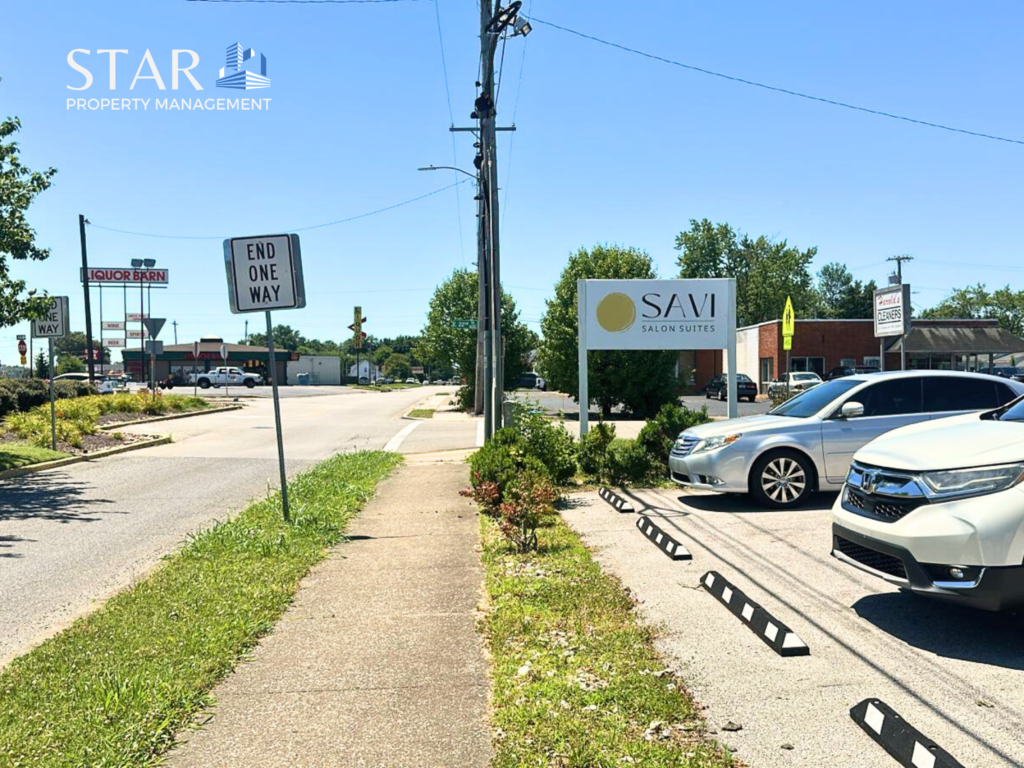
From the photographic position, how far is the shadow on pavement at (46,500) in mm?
11211

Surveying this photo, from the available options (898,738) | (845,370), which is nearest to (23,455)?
(898,738)

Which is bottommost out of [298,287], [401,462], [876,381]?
[401,462]

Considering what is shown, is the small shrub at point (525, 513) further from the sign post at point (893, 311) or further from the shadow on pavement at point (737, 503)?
the sign post at point (893, 311)

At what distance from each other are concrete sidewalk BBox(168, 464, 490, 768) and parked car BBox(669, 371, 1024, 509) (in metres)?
3.69

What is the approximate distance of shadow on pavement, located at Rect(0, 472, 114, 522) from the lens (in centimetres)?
1121

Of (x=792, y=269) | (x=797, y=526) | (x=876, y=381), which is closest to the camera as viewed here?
(x=797, y=526)

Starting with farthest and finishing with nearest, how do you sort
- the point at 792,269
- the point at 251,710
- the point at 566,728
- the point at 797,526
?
the point at 792,269
the point at 797,526
the point at 251,710
the point at 566,728

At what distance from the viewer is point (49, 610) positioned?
6.69 m

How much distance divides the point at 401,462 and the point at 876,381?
9.49 m

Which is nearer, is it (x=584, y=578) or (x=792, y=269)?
(x=584, y=578)

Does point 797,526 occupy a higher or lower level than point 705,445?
lower

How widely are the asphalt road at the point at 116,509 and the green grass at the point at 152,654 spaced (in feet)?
1.72

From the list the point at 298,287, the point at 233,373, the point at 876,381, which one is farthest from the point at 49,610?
the point at 233,373

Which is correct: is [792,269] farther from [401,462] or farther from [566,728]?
[566,728]
